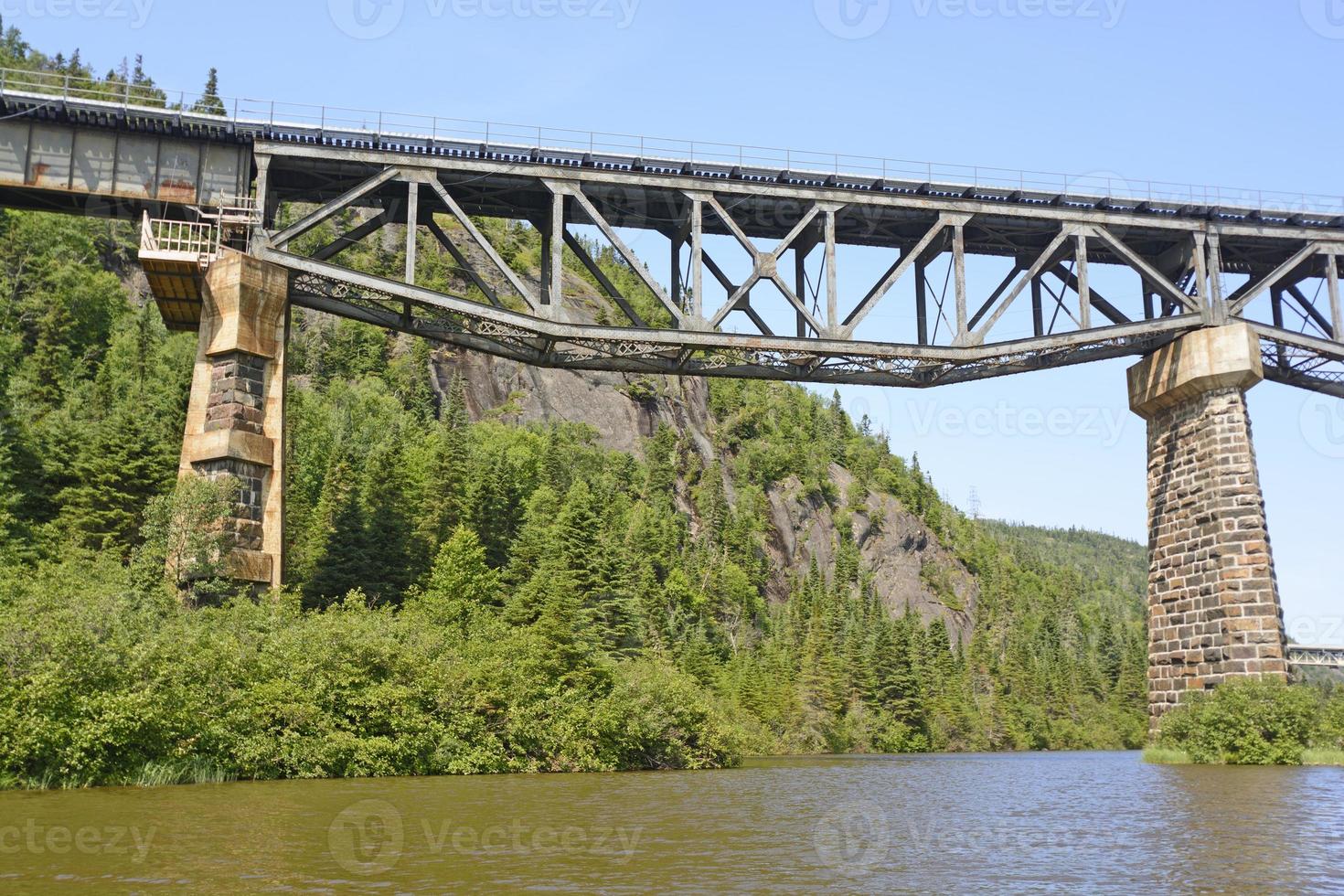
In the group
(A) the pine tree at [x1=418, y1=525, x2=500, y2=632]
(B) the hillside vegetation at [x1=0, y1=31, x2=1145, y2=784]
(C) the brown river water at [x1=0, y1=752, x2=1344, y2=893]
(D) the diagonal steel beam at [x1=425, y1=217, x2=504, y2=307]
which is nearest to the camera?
(C) the brown river water at [x1=0, y1=752, x2=1344, y2=893]

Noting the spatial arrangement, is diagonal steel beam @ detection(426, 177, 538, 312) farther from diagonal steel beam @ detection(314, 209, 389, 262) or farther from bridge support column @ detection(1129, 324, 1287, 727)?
bridge support column @ detection(1129, 324, 1287, 727)

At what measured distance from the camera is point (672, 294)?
144ft

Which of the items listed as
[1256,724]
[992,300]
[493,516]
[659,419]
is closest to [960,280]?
[992,300]

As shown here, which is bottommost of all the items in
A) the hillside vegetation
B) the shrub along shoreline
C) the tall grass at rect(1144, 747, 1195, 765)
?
the tall grass at rect(1144, 747, 1195, 765)

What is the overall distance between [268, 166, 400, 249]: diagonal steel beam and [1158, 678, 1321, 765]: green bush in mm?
33936

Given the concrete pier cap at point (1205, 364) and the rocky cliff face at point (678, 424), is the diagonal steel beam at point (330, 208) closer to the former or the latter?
the concrete pier cap at point (1205, 364)

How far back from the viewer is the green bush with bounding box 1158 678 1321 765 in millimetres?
41562

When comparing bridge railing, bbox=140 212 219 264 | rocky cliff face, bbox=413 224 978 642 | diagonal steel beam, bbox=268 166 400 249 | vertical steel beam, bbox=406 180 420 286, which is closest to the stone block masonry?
bridge railing, bbox=140 212 219 264

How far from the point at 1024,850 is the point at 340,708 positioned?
20.0 metres

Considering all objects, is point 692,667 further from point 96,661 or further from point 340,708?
point 96,661

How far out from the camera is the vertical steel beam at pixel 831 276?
136 feet

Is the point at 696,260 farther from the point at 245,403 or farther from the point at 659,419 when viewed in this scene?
the point at 659,419

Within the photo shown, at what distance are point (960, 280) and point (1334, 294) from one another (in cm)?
1710

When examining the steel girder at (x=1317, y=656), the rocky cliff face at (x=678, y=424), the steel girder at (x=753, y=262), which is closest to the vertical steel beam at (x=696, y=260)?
the steel girder at (x=753, y=262)
